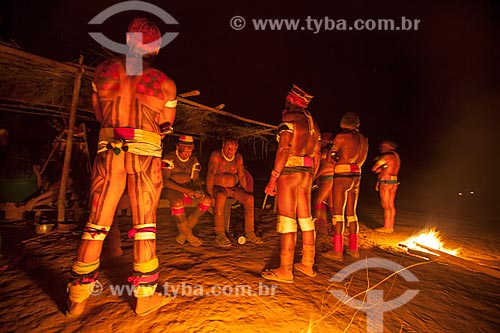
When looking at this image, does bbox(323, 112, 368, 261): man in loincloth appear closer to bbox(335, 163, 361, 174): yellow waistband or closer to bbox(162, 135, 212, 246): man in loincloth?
bbox(335, 163, 361, 174): yellow waistband

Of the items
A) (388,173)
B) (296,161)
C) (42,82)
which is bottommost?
(388,173)

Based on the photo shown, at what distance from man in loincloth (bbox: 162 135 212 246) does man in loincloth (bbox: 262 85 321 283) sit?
1.57 m

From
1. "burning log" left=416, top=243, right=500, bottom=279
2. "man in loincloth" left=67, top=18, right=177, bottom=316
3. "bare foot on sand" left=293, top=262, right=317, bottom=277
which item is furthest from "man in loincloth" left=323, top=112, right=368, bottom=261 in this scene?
"man in loincloth" left=67, top=18, right=177, bottom=316

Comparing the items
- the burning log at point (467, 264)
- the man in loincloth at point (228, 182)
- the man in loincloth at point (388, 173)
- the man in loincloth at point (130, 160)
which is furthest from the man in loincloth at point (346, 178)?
the man in loincloth at point (130, 160)

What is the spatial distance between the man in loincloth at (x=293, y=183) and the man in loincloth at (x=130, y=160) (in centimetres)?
155

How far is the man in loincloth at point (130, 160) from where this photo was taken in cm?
211

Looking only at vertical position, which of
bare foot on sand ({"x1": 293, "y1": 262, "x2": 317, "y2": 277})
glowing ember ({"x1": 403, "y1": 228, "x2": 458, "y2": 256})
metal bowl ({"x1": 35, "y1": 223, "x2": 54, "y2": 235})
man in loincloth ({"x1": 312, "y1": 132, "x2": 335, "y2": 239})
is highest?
man in loincloth ({"x1": 312, "y1": 132, "x2": 335, "y2": 239})

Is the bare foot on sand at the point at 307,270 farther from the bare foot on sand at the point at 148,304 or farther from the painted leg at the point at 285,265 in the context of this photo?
the bare foot on sand at the point at 148,304

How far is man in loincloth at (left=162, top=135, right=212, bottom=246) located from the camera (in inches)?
165

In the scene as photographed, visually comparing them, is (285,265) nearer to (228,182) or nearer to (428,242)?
(228,182)

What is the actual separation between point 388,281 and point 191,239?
3060 mm

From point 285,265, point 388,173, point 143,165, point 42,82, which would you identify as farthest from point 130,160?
point 388,173

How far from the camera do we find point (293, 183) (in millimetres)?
3229

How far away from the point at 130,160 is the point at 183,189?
203 centimetres
